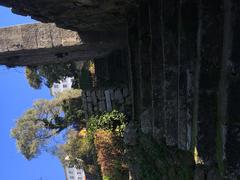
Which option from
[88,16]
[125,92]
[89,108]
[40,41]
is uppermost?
[88,16]

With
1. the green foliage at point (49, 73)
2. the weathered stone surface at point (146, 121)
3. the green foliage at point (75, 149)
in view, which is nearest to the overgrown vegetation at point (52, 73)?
the green foliage at point (49, 73)

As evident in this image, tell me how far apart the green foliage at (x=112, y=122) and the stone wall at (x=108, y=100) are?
17cm

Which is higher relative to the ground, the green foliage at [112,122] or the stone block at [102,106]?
the stone block at [102,106]

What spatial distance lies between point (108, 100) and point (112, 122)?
0.64 metres

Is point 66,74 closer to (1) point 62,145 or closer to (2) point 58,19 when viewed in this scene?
(1) point 62,145

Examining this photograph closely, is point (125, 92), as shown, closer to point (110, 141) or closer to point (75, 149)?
point (110, 141)

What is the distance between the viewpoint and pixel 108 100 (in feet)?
38.8

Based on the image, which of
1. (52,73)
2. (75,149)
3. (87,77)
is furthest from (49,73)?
(87,77)

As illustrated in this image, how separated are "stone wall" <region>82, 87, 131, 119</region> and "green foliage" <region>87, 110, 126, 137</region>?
0.17 metres

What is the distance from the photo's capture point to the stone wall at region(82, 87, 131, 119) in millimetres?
11555

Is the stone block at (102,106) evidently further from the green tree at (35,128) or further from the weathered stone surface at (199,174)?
the green tree at (35,128)

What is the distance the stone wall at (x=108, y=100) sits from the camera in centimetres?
1155

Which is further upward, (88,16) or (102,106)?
(88,16)

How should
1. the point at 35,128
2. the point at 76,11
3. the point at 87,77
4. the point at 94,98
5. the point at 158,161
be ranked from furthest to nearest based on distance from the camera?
the point at 35,128 < the point at 87,77 < the point at 94,98 < the point at 76,11 < the point at 158,161
